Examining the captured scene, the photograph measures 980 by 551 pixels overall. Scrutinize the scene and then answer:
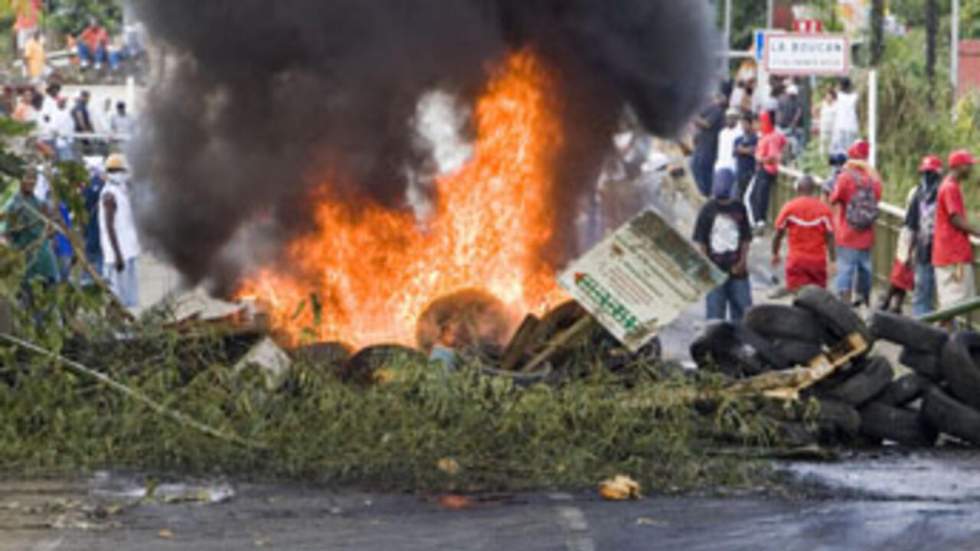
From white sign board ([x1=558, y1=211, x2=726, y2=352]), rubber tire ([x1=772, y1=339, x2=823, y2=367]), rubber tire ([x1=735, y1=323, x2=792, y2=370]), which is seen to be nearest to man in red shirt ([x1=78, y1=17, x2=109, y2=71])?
white sign board ([x1=558, y1=211, x2=726, y2=352])

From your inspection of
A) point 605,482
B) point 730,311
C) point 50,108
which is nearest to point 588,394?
point 605,482

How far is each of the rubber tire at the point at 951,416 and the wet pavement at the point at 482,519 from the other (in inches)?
42.0

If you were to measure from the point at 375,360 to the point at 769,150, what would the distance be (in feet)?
54.5

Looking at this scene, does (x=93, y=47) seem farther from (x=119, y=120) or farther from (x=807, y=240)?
(x=807, y=240)

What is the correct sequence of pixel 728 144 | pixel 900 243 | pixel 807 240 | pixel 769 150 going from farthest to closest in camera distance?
pixel 769 150 < pixel 728 144 < pixel 900 243 < pixel 807 240

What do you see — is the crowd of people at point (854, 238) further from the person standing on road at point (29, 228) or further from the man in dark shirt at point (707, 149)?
the person standing on road at point (29, 228)

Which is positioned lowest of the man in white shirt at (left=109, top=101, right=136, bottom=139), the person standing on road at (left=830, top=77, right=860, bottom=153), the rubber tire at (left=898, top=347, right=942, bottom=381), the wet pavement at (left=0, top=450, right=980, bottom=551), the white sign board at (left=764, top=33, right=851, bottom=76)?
the wet pavement at (left=0, top=450, right=980, bottom=551)

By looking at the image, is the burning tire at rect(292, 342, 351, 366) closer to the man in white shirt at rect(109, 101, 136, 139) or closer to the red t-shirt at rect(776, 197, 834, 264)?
the red t-shirt at rect(776, 197, 834, 264)

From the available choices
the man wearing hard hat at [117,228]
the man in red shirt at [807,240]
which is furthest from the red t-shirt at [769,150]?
the man wearing hard hat at [117,228]

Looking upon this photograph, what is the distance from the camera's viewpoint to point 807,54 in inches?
1147

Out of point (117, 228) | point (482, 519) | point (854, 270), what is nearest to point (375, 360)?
point (482, 519)

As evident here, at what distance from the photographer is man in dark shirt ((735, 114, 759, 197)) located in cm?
2891

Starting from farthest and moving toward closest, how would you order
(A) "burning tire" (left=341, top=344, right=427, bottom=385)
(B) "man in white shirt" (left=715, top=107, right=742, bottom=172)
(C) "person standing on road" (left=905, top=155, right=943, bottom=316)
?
1. (B) "man in white shirt" (left=715, top=107, right=742, bottom=172)
2. (C) "person standing on road" (left=905, top=155, right=943, bottom=316)
3. (A) "burning tire" (left=341, top=344, right=427, bottom=385)

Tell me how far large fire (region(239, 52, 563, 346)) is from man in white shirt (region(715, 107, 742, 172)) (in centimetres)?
1338
